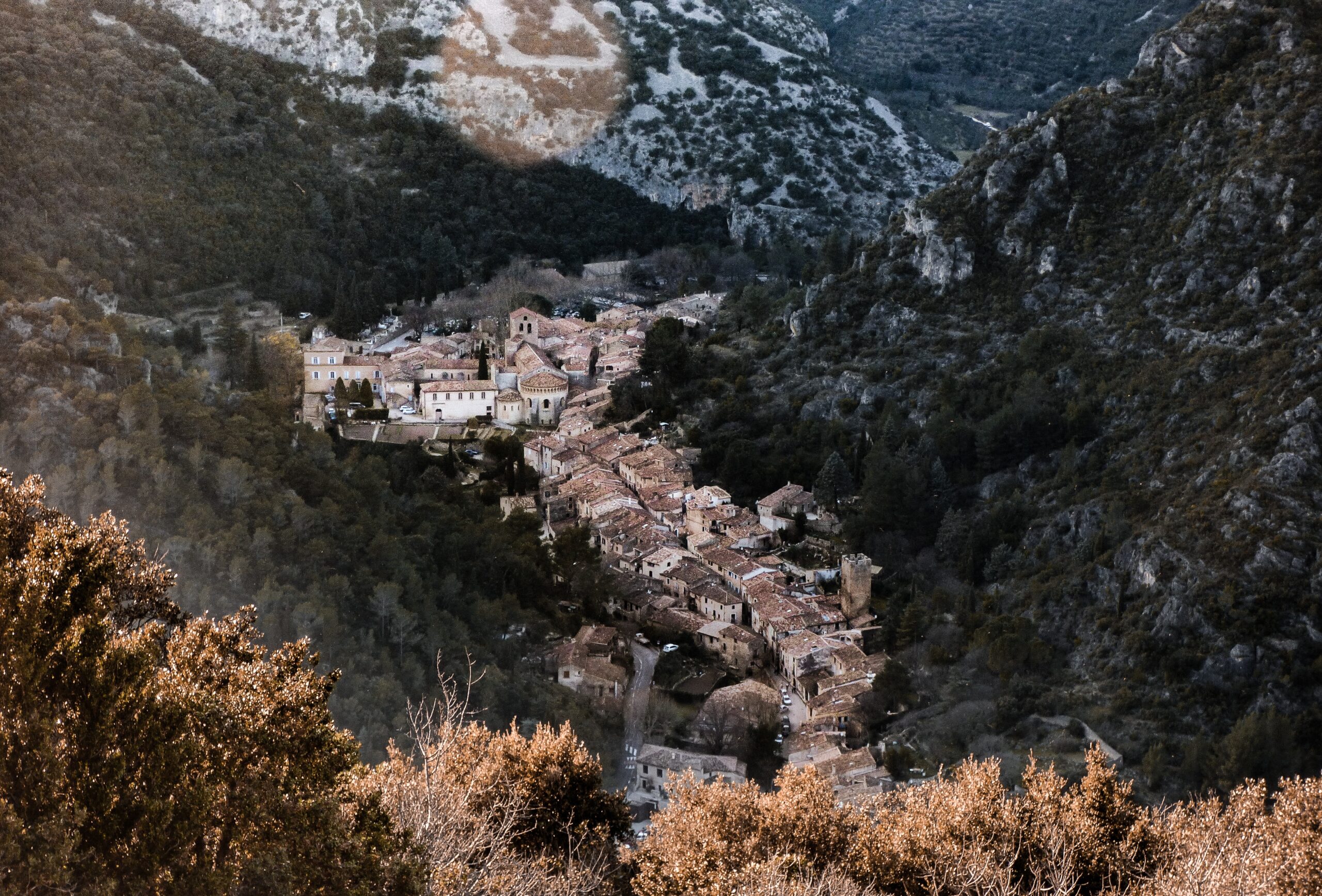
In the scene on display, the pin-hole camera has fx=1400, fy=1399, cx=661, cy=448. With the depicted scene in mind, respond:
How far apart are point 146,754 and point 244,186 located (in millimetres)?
48679

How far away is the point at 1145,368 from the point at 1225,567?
921 centimetres

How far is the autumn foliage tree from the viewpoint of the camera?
365 inches

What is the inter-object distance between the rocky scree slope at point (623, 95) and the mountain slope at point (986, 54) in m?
11.9

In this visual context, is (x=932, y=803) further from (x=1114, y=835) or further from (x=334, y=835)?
(x=334, y=835)

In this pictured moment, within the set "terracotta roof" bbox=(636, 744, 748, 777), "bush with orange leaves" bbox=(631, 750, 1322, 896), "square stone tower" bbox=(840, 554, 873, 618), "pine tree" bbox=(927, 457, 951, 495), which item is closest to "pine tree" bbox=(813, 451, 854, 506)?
"pine tree" bbox=(927, 457, 951, 495)

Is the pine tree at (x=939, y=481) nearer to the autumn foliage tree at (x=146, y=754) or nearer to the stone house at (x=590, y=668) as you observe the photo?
the stone house at (x=590, y=668)

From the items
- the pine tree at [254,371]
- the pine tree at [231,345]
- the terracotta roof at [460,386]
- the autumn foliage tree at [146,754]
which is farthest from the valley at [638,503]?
the pine tree at [254,371]

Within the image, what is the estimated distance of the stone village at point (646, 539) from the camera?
2673 centimetres

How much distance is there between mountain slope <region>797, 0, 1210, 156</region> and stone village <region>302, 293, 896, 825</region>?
1717 inches

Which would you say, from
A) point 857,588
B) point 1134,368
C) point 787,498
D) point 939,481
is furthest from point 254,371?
point 1134,368

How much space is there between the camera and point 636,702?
2772 cm

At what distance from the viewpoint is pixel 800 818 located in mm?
15203

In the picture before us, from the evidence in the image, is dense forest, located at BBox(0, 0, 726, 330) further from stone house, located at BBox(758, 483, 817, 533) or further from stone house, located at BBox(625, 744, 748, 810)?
stone house, located at BBox(625, 744, 748, 810)

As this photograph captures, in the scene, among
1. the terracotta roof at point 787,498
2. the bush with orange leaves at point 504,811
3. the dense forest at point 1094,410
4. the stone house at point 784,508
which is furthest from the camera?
the terracotta roof at point 787,498
